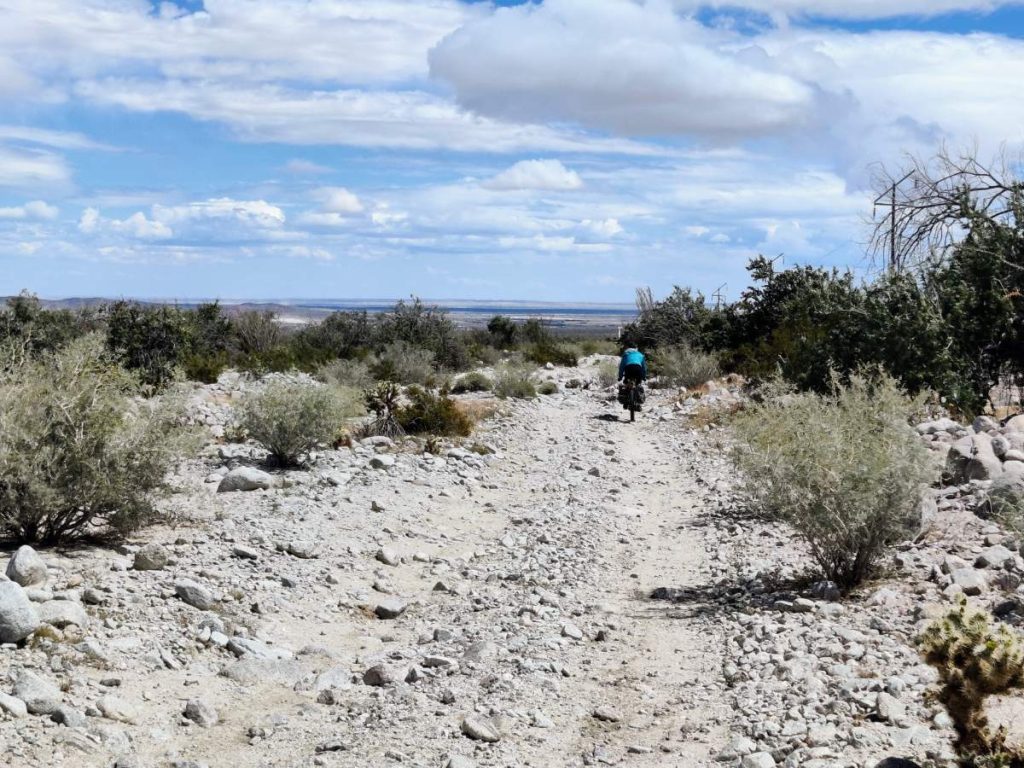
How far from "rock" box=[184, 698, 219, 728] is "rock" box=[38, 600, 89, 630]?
1.26 metres

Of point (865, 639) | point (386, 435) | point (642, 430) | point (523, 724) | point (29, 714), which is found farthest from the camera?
point (642, 430)

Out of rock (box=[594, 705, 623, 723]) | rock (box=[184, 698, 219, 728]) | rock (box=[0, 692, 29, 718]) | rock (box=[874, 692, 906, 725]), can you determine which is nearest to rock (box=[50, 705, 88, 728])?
rock (box=[0, 692, 29, 718])

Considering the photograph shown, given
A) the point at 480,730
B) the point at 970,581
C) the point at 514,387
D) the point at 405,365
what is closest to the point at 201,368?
the point at 405,365

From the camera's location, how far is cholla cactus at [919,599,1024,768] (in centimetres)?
496

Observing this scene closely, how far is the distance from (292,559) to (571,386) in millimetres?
23412

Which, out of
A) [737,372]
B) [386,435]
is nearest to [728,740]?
[386,435]

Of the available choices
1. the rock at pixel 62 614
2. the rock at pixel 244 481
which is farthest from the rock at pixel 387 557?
the rock at pixel 62 614

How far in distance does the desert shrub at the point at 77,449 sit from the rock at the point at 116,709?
3.04 m

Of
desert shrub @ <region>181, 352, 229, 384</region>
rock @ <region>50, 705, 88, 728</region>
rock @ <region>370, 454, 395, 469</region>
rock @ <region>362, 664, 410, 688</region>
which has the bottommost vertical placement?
rock @ <region>362, 664, 410, 688</region>

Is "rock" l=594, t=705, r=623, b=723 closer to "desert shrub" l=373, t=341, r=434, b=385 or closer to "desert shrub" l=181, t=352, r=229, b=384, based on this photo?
"desert shrub" l=373, t=341, r=434, b=385

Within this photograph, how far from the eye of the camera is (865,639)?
733 cm

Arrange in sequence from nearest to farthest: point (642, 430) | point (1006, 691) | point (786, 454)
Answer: point (1006, 691), point (786, 454), point (642, 430)

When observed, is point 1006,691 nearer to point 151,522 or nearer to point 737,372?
point 151,522

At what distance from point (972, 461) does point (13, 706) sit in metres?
9.85
